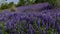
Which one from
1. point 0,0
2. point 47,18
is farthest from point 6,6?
point 47,18

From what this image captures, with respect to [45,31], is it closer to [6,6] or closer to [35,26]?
[35,26]

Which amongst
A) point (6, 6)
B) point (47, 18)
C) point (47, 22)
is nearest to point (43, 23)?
point (47, 22)

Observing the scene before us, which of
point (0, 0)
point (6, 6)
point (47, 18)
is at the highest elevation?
point (47, 18)

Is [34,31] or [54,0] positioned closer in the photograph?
[34,31]

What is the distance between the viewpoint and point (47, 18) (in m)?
2.73

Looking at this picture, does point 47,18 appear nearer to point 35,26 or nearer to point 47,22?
point 47,22

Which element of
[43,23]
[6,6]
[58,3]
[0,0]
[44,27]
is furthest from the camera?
[6,6]

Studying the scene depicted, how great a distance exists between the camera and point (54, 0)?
6445 millimetres

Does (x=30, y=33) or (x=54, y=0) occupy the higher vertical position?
(x=30, y=33)

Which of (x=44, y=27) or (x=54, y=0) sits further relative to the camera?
(x=54, y=0)

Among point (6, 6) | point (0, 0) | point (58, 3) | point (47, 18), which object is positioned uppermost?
point (47, 18)

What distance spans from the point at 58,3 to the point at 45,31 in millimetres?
4337

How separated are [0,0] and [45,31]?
717cm

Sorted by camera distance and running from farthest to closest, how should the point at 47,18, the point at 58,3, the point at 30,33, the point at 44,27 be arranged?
the point at 58,3 < the point at 47,18 < the point at 44,27 < the point at 30,33
